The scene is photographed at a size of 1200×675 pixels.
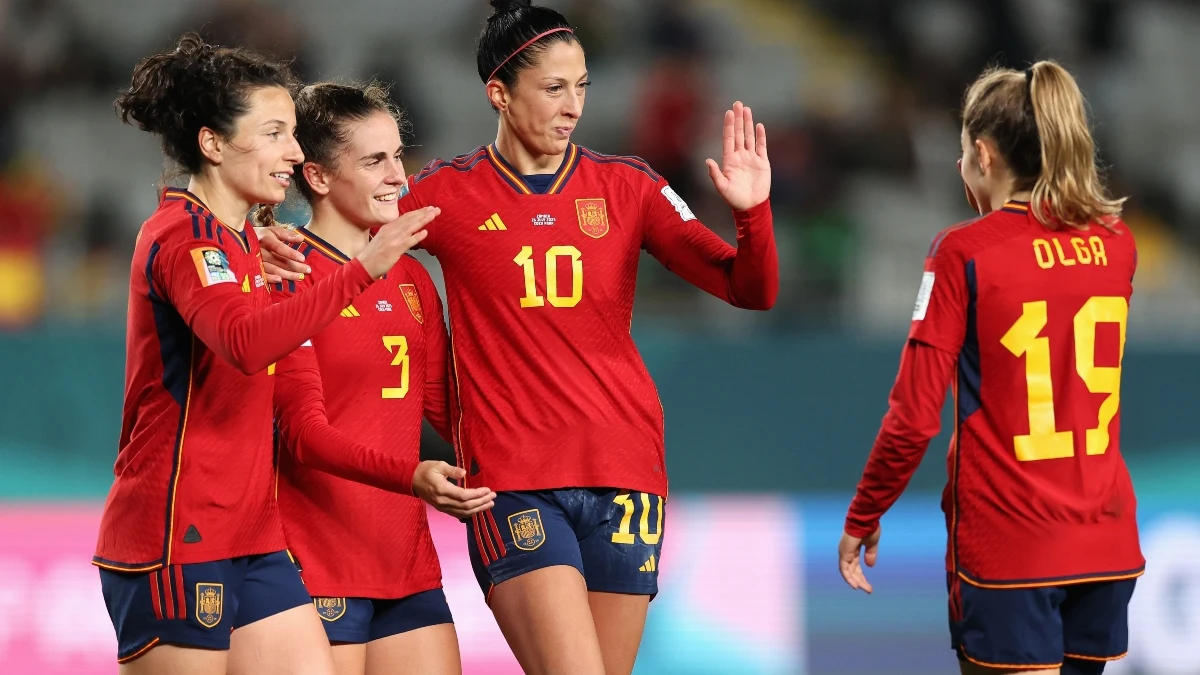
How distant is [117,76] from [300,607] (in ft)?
29.7

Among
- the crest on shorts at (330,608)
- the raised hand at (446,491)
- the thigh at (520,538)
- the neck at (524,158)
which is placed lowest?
the crest on shorts at (330,608)

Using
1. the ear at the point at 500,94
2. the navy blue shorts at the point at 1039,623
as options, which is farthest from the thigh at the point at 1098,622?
the ear at the point at 500,94

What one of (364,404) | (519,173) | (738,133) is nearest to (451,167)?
(519,173)

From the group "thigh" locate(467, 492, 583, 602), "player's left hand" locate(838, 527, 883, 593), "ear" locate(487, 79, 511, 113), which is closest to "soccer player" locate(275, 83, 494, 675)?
"thigh" locate(467, 492, 583, 602)

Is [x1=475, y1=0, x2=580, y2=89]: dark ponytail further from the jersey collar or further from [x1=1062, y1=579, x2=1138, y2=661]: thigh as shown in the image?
[x1=1062, y1=579, x2=1138, y2=661]: thigh

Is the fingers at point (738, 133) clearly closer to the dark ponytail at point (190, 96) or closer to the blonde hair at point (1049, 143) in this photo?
the blonde hair at point (1049, 143)

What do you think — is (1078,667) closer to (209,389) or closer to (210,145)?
(209,389)

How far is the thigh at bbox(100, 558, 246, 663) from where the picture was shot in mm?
3646

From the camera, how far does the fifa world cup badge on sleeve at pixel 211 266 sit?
143 inches

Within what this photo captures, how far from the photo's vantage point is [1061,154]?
4.07 meters

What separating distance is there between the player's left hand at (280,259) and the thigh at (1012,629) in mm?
2154

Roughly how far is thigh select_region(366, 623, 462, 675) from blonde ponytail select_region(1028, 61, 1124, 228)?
2.15 metres

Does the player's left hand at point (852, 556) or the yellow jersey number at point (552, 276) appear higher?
the yellow jersey number at point (552, 276)

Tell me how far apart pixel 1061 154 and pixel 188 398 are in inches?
97.4
